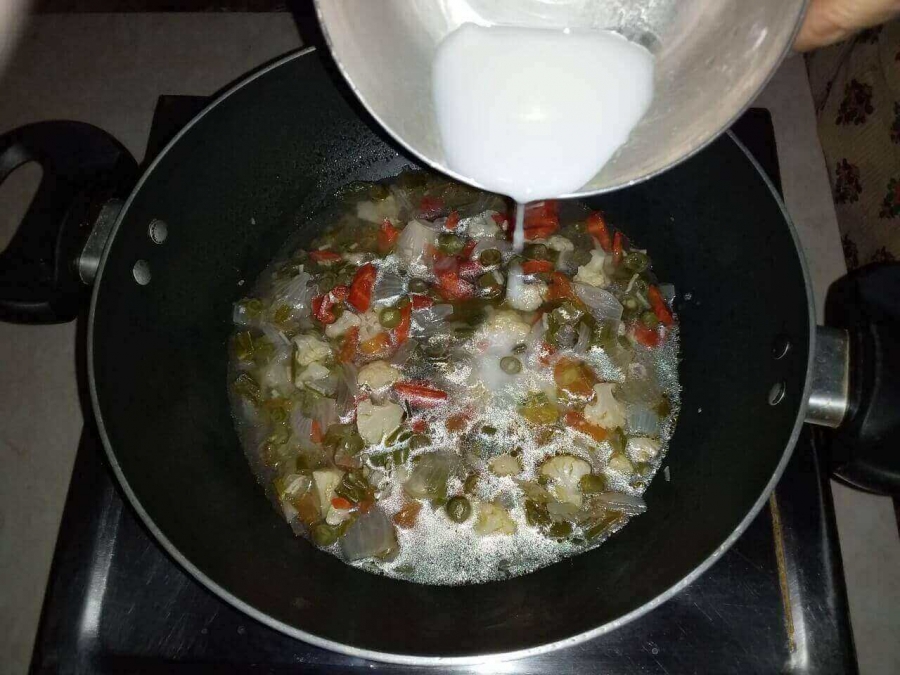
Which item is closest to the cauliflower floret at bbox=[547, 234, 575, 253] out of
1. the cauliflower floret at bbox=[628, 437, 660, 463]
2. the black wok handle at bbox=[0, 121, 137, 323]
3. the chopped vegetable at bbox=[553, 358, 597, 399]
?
the chopped vegetable at bbox=[553, 358, 597, 399]

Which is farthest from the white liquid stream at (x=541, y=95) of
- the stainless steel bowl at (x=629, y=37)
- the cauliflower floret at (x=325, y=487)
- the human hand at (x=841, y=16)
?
the cauliflower floret at (x=325, y=487)

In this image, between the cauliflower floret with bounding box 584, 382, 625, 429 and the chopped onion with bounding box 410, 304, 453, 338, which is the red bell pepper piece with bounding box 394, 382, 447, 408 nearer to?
the chopped onion with bounding box 410, 304, 453, 338

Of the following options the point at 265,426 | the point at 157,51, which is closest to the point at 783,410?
the point at 265,426

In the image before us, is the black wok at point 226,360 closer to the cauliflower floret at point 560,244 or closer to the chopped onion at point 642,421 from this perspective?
the chopped onion at point 642,421

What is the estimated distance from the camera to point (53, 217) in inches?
54.2

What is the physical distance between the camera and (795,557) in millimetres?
1369

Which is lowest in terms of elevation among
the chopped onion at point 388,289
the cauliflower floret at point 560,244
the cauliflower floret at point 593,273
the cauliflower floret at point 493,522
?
the cauliflower floret at point 493,522

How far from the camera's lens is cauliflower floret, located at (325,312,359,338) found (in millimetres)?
1674

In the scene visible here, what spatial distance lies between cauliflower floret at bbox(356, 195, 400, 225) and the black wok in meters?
0.20

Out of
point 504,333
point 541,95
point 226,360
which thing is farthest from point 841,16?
point 226,360

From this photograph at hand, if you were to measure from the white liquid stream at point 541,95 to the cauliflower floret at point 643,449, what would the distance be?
73 centimetres

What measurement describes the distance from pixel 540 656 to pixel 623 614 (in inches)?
10.8

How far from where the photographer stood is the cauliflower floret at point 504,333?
65.2 inches

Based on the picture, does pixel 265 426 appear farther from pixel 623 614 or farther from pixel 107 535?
pixel 623 614
